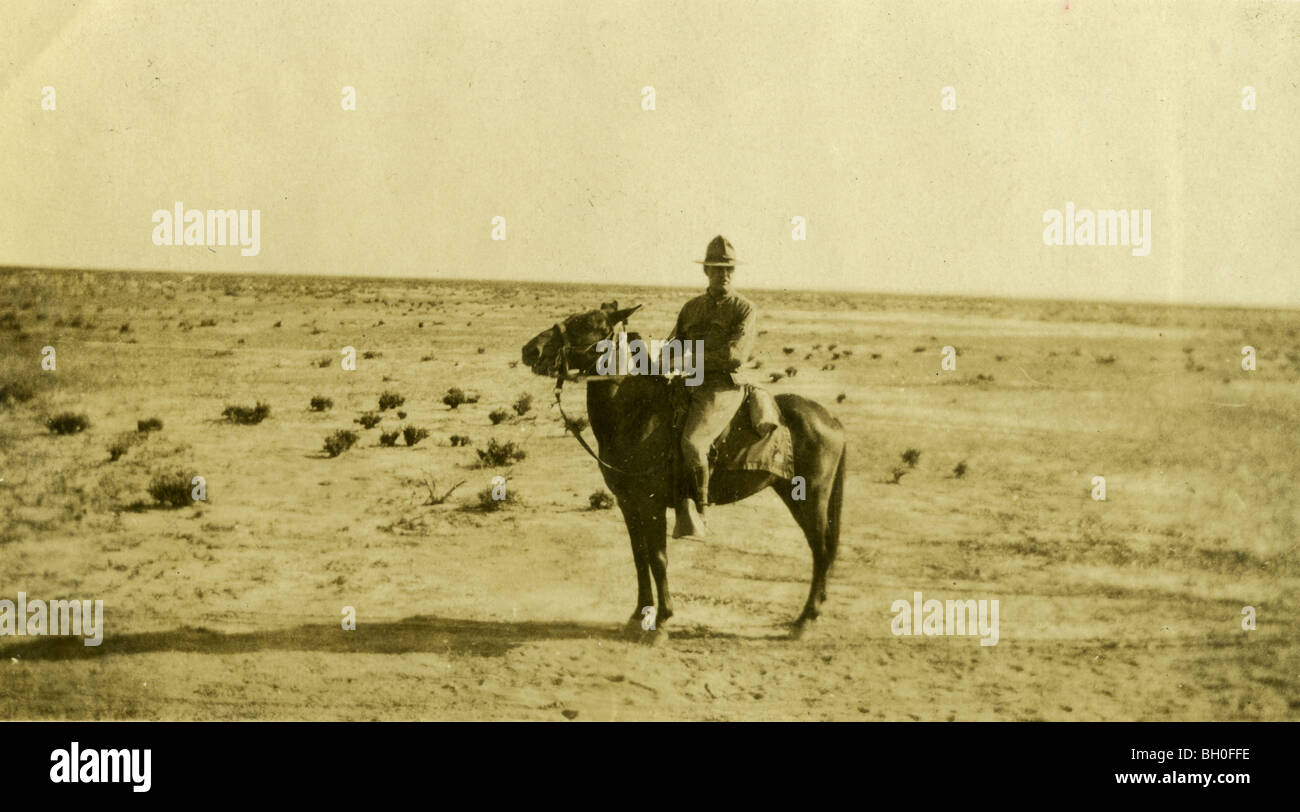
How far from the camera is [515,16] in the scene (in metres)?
7.03

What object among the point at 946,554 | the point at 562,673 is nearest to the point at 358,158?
the point at 562,673

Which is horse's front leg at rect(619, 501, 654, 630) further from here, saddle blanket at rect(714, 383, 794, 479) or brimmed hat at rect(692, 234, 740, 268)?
brimmed hat at rect(692, 234, 740, 268)

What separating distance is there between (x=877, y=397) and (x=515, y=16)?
12.5 feet

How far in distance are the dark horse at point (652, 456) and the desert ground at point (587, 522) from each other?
0.23 meters

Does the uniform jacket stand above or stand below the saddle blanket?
above

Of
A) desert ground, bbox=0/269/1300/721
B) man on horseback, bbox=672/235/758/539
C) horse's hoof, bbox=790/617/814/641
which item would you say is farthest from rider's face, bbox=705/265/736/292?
horse's hoof, bbox=790/617/814/641

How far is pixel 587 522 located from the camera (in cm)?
683

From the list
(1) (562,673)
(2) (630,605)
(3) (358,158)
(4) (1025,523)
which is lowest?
(1) (562,673)

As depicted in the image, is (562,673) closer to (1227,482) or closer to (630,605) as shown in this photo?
(630,605)

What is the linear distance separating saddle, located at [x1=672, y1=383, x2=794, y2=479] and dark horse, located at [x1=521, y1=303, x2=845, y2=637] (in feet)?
0.22

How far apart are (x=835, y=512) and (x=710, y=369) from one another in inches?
55.0

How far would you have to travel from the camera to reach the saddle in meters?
6.30

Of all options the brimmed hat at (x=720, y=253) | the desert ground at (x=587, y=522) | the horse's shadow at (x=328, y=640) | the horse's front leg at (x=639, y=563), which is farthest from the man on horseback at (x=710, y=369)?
the horse's shadow at (x=328, y=640)

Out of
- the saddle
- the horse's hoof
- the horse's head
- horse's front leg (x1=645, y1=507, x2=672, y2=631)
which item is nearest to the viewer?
the horse's head
